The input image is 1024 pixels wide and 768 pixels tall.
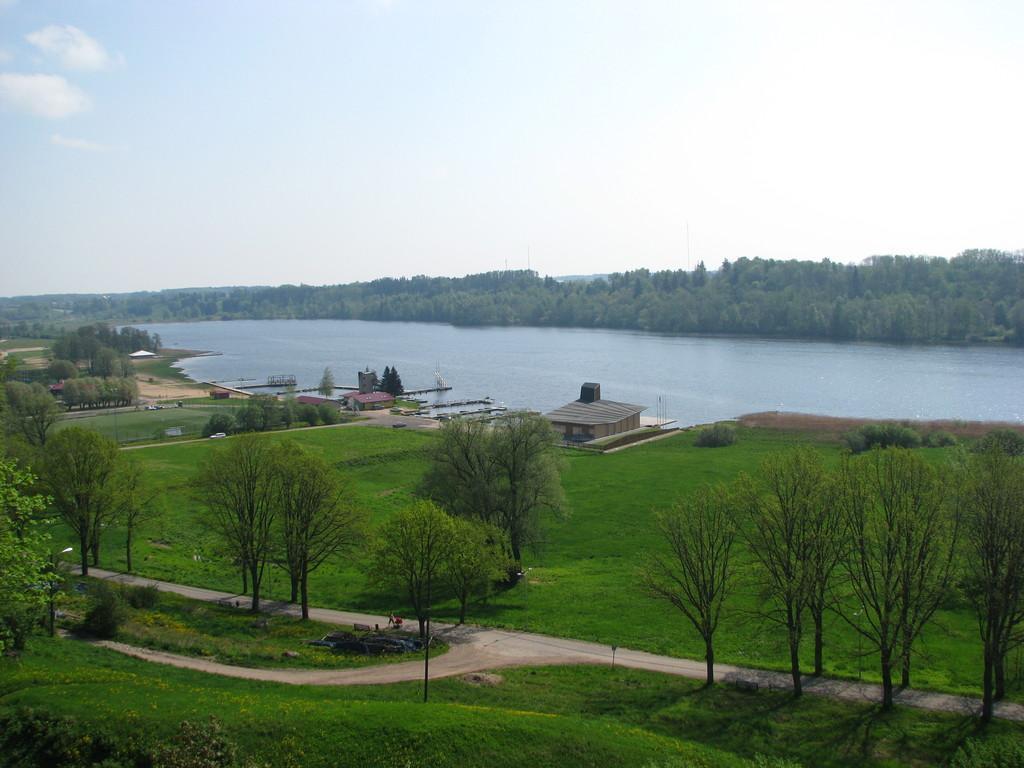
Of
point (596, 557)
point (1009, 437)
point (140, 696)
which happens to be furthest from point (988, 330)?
point (140, 696)

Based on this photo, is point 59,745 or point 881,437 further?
point 881,437

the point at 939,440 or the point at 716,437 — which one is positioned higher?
the point at 939,440

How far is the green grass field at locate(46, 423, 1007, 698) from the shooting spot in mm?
22766

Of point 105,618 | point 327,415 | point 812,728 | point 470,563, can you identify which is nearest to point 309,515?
point 470,563

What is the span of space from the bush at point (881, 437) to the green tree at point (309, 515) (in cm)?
4128

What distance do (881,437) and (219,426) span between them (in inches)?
2100

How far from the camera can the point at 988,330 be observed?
133 m

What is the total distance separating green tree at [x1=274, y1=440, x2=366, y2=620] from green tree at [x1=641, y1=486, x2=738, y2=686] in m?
11.3

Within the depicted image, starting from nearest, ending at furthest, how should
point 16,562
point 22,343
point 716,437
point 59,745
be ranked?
1. point 59,745
2. point 16,562
3. point 716,437
4. point 22,343

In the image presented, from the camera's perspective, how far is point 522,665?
2114cm

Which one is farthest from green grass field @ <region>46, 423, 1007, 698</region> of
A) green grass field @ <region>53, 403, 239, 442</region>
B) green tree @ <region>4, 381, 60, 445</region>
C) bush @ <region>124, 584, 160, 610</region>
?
green grass field @ <region>53, 403, 239, 442</region>

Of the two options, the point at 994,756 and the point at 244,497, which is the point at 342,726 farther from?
the point at 244,497

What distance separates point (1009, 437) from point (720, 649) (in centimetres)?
3606

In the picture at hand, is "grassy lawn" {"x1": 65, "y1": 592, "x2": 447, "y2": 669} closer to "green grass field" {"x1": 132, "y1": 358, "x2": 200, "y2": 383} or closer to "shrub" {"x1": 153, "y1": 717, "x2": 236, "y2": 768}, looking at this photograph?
"shrub" {"x1": 153, "y1": 717, "x2": 236, "y2": 768}
